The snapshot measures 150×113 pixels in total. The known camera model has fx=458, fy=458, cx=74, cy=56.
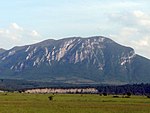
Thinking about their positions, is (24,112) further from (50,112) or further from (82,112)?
(82,112)

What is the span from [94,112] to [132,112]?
6235 mm

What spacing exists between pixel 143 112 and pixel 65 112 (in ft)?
42.4

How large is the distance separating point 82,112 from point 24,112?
9464 mm

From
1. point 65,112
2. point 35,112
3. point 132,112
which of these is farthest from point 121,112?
point 35,112

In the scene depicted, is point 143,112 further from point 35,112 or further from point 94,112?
point 35,112

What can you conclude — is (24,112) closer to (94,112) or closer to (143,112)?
(94,112)

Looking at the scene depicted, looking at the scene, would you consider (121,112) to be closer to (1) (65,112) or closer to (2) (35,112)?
(1) (65,112)

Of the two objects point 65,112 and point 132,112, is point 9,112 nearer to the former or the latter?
point 65,112

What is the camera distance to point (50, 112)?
73.6m

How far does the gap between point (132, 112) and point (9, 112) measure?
19936 mm

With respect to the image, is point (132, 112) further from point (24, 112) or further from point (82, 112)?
point (24, 112)

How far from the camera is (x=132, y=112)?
2950 inches

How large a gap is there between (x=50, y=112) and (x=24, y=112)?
4.21 meters

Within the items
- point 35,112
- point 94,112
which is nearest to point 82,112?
point 94,112
